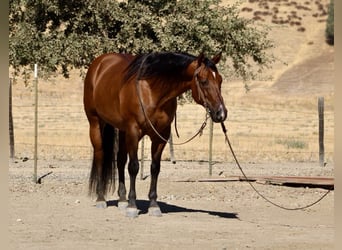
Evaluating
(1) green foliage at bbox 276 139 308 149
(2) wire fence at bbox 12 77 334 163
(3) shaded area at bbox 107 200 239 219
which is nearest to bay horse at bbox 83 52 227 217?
(3) shaded area at bbox 107 200 239 219

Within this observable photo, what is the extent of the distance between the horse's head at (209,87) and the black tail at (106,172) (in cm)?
219

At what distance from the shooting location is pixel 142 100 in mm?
9078

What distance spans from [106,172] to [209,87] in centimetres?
266

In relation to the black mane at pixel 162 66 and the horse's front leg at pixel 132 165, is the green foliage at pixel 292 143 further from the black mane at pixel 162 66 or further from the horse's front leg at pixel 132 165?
the black mane at pixel 162 66

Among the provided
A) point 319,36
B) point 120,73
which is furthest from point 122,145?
point 319,36

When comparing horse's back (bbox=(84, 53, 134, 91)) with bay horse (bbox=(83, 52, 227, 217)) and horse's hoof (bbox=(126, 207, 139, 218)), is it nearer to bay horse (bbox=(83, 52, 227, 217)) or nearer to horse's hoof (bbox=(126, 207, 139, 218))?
bay horse (bbox=(83, 52, 227, 217))

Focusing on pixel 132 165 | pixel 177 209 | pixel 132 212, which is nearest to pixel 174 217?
pixel 132 212

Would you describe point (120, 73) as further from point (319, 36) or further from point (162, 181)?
point (319, 36)

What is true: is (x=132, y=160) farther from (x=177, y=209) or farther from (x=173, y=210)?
(x=177, y=209)

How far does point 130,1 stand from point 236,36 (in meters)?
2.58

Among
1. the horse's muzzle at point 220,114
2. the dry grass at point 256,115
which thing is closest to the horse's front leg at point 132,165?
the horse's muzzle at point 220,114

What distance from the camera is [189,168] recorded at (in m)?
16.6

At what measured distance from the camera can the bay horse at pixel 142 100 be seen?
845cm

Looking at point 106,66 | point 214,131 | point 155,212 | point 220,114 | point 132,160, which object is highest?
point 106,66
